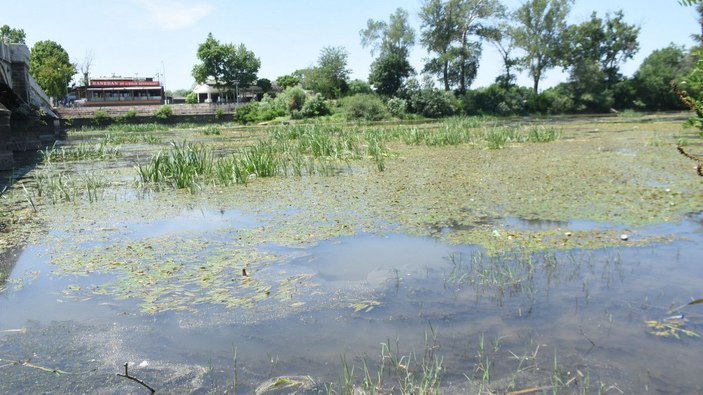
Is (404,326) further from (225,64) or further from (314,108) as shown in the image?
(225,64)

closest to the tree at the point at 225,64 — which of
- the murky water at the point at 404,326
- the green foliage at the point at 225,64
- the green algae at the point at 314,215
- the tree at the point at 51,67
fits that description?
the green foliage at the point at 225,64

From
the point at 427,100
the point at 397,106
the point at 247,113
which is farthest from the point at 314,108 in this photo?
the point at 427,100

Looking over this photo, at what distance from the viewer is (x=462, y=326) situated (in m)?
3.86

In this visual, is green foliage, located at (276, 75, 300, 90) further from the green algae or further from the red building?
the green algae

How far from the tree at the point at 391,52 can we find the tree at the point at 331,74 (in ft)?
12.7

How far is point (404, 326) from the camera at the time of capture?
12.8 ft

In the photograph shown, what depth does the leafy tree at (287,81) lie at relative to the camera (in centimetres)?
6461

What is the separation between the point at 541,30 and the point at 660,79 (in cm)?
1153

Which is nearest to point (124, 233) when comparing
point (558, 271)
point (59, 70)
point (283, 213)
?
point (283, 213)

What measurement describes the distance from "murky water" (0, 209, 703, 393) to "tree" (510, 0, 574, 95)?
168 ft

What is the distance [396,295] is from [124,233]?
13.4ft

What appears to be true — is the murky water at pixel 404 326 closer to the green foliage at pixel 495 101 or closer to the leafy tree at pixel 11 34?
the green foliage at pixel 495 101

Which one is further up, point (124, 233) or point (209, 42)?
point (209, 42)

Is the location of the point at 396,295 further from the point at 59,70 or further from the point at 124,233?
the point at 59,70
